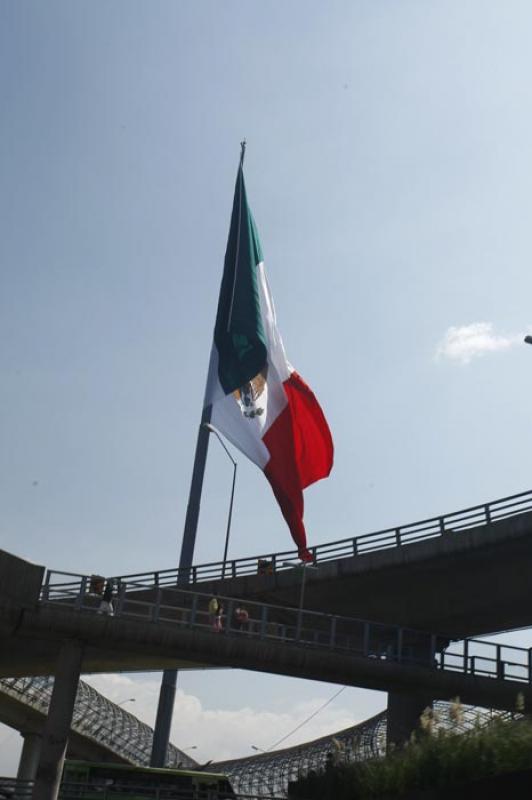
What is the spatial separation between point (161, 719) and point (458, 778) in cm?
1904

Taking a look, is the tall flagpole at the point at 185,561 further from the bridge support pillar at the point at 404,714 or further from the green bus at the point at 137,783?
the bridge support pillar at the point at 404,714

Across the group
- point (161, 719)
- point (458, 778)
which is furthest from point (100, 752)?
point (458, 778)

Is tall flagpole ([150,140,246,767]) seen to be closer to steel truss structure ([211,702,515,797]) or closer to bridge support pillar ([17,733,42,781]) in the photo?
bridge support pillar ([17,733,42,781])

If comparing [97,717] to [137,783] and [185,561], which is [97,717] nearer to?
[185,561]

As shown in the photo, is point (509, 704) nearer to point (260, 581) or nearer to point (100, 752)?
point (260, 581)

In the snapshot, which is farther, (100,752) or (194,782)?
(100,752)

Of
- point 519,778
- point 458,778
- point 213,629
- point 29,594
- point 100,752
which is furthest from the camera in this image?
point 100,752

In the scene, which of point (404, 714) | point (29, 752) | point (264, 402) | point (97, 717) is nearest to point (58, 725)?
point (264, 402)

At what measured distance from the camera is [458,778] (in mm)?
17219

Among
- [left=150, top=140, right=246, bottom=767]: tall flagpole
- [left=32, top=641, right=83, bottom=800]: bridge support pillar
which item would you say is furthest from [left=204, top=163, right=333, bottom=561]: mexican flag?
[left=32, top=641, right=83, bottom=800]: bridge support pillar

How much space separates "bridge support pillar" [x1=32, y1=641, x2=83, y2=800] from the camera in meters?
29.5

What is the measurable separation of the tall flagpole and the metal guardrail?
72.8 feet

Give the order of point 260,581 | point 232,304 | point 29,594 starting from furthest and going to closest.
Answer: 1. point 260,581
2. point 232,304
3. point 29,594

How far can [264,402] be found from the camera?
37312 millimetres
